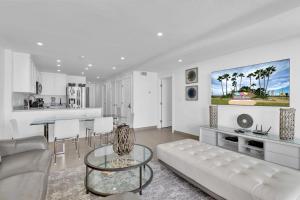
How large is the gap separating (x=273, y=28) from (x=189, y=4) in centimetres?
154

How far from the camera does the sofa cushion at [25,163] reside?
1661 millimetres

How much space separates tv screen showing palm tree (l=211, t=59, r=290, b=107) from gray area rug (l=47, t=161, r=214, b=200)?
2.37 metres

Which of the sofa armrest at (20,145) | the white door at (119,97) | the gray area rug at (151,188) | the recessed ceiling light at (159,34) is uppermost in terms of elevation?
the recessed ceiling light at (159,34)

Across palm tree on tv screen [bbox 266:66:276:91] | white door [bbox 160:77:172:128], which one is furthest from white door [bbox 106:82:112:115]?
palm tree on tv screen [bbox 266:66:276:91]

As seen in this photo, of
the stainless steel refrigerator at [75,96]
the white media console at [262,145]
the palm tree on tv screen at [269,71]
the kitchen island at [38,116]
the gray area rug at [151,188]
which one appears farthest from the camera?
the stainless steel refrigerator at [75,96]

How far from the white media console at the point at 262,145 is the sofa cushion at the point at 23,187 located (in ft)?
11.1

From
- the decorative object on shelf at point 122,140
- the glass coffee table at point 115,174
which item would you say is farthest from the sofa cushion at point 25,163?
the decorative object on shelf at point 122,140

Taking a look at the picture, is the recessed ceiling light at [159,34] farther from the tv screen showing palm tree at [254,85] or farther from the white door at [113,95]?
the white door at [113,95]

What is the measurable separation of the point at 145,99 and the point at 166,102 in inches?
38.2

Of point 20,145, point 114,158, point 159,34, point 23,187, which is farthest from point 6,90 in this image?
point 159,34

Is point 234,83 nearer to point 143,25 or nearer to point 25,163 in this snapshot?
point 143,25

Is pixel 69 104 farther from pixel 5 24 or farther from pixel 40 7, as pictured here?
pixel 40 7

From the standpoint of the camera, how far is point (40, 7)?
78.5 inches

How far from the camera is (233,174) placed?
5.45ft
